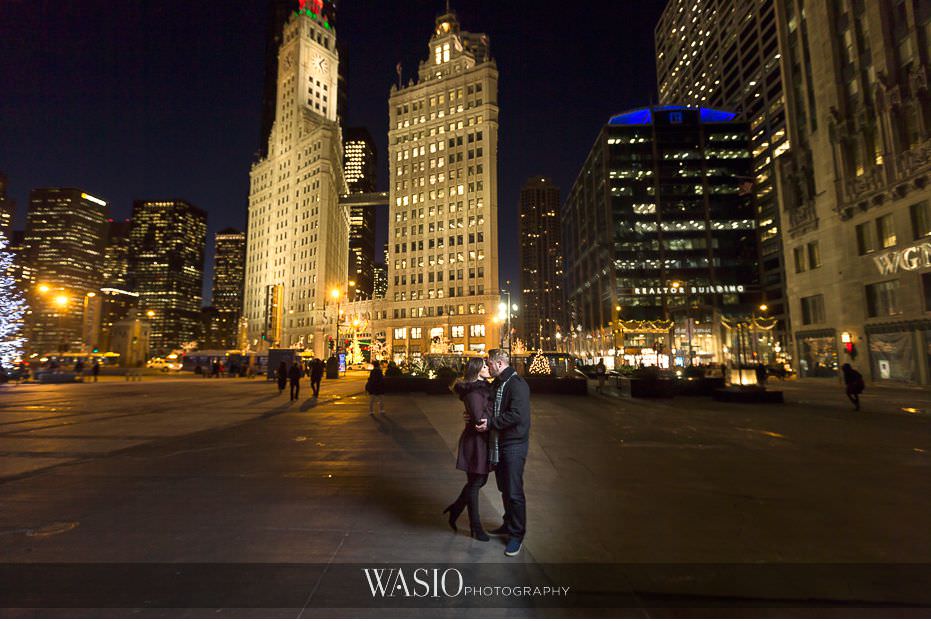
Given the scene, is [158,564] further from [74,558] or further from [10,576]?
[10,576]

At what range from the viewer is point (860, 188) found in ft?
102

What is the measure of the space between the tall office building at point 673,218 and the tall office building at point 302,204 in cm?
6784

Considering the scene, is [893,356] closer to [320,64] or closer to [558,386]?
[558,386]

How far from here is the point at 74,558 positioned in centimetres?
395

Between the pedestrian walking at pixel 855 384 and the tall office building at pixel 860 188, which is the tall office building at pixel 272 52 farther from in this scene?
the pedestrian walking at pixel 855 384

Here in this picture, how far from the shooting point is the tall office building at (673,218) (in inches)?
3420

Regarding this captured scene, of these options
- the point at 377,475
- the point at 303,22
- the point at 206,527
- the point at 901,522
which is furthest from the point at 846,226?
the point at 303,22

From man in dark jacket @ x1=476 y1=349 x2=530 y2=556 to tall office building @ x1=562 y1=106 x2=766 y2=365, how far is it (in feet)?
273

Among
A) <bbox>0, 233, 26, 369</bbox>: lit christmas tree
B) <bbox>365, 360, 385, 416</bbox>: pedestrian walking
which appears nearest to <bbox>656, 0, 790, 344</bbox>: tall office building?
<bbox>365, 360, 385, 416</bbox>: pedestrian walking

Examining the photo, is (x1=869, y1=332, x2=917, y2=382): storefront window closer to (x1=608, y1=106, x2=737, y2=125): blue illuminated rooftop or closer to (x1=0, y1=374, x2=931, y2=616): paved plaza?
(x1=0, y1=374, x2=931, y2=616): paved plaza

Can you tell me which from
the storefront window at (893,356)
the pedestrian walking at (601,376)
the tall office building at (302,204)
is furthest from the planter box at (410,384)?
the tall office building at (302,204)

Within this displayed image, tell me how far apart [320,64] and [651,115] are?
96.2 m

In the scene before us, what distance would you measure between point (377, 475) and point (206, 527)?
2706 millimetres

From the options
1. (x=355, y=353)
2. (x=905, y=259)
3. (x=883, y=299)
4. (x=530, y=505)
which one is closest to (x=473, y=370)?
(x=530, y=505)
